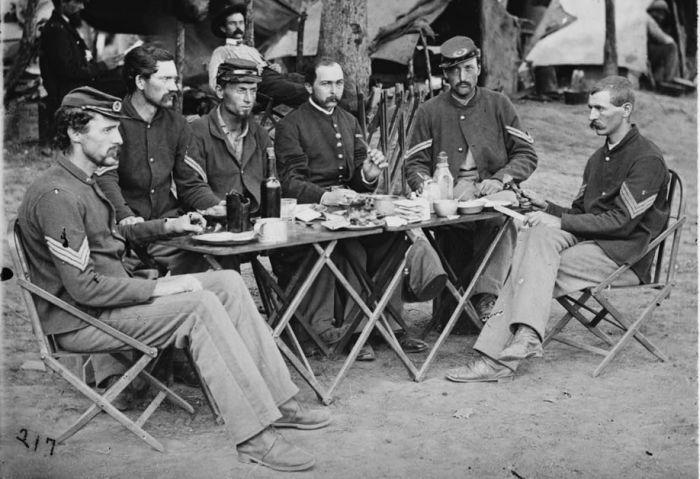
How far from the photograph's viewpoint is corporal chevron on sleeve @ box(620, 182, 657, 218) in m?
5.34

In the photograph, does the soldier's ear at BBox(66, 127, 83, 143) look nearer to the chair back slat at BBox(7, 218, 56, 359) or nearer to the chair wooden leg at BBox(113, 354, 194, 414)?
the chair back slat at BBox(7, 218, 56, 359)

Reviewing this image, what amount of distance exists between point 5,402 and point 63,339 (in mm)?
891

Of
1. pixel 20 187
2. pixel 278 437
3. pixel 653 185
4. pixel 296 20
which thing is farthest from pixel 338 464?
pixel 296 20

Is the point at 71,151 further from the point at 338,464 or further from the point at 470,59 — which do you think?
the point at 470,59

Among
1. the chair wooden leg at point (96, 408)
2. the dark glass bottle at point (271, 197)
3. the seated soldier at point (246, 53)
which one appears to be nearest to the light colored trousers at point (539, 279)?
the dark glass bottle at point (271, 197)

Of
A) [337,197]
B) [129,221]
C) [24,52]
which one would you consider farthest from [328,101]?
[24,52]

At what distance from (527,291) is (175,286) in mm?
1995

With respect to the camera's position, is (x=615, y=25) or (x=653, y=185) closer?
(x=653, y=185)

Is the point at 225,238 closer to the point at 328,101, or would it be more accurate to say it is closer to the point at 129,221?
the point at 129,221

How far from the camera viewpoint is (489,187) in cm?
604

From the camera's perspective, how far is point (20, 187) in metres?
9.00

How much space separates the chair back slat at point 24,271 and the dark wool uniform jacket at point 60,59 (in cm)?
549

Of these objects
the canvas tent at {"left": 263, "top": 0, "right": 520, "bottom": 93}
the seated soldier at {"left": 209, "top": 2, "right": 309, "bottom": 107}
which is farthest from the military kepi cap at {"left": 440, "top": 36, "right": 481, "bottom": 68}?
the canvas tent at {"left": 263, "top": 0, "right": 520, "bottom": 93}

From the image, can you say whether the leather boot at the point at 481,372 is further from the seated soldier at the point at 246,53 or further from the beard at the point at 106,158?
the seated soldier at the point at 246,53
